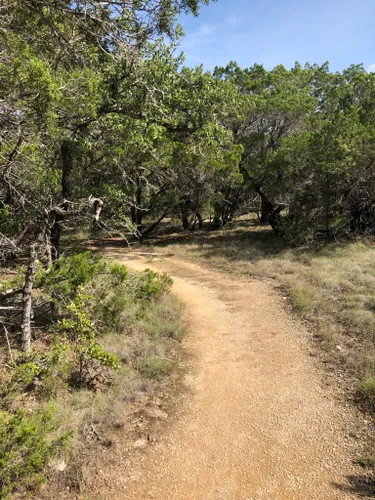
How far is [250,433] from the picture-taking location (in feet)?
16.2

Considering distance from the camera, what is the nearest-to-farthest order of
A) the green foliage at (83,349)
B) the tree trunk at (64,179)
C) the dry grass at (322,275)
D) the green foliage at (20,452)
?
the green foliage at (20,452), the green foliage at (83,349), the dry grass at (322,275), the tree trunk at (64,179)

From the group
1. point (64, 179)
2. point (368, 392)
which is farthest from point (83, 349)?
point (64, 179)

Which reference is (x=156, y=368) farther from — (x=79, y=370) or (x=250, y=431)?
(x=250, y=431)

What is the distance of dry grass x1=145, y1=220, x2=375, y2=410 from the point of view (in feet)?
22.6

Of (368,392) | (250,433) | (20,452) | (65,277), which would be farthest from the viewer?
(65,277)

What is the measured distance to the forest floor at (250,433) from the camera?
13.4ft

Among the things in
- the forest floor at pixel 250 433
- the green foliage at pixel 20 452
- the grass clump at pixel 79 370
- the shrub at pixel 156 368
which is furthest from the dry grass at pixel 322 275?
the green foliage at pixel 20 452

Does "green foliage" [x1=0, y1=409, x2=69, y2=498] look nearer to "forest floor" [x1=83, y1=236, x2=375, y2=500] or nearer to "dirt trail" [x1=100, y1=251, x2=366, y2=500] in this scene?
"forest floor" [x1=83, y1=236, x2=375, y2=500]

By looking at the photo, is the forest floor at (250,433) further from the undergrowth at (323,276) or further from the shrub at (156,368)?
the undergrowth at (323,276)

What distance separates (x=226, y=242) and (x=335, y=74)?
63.1 ft

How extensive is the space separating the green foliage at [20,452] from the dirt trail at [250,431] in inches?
37.1

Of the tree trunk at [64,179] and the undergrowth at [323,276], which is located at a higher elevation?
the tree trunk at [64,179]

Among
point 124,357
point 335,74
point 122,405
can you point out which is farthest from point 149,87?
point 335,74

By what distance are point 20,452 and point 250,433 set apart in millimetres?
3133
